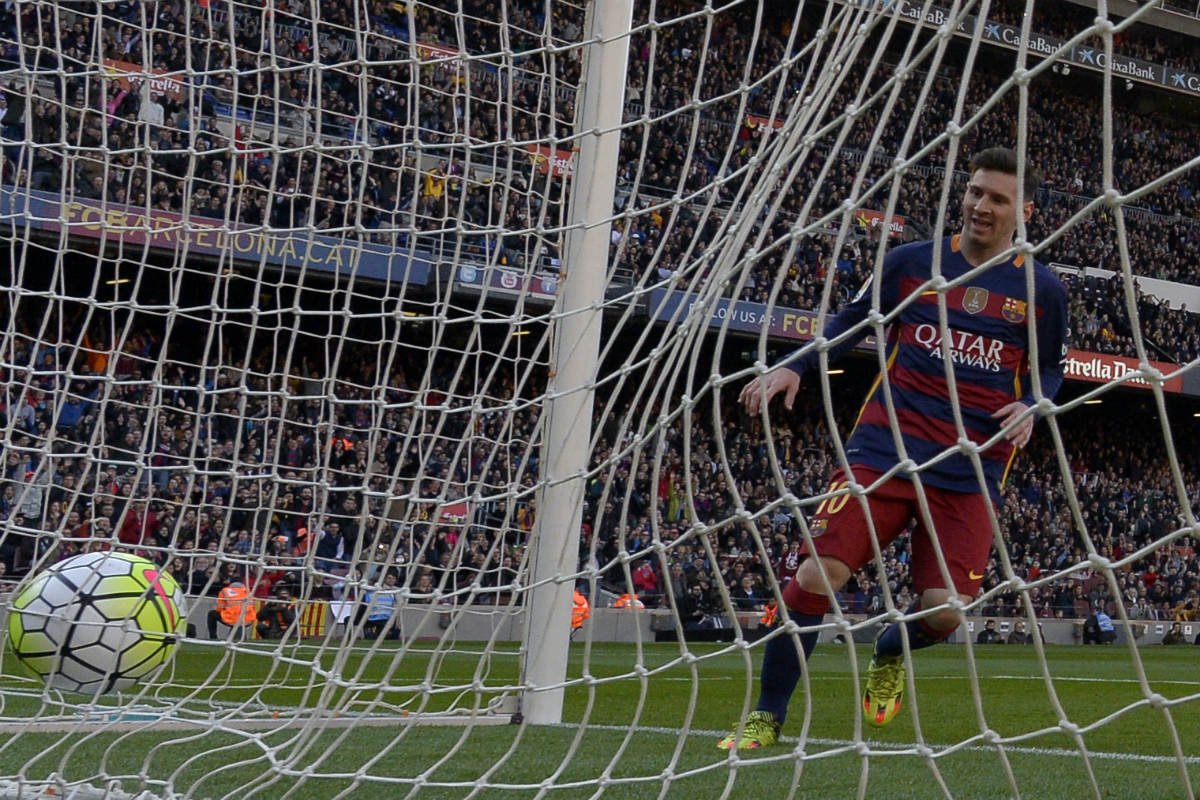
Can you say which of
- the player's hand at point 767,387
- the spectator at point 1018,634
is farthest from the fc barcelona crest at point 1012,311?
the spectator at point 1018,634

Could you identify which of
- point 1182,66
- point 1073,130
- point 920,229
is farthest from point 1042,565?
point 1182,66

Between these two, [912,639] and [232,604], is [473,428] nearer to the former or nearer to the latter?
[912,639]

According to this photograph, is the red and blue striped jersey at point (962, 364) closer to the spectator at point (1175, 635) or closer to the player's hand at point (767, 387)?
the player's hand at point (767, 387)

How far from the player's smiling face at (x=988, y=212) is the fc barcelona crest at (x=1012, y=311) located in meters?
0.14

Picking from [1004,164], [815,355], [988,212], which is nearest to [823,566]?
[815,355]

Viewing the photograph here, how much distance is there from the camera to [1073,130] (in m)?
24.7

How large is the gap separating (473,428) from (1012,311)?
162 centimetres

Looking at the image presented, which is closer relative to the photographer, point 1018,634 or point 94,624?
point 94,624

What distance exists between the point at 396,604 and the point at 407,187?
789cm

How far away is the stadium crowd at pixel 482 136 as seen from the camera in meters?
4.80

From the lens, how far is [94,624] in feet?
12.1

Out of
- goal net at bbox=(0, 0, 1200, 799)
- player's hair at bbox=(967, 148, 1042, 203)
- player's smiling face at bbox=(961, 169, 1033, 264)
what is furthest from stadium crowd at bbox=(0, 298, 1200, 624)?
player's hair at bbox=(967, 148, 1042, 203)

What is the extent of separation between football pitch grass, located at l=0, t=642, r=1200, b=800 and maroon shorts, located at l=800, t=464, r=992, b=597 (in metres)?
0.39

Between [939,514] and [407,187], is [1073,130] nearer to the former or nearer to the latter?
[407,187]
